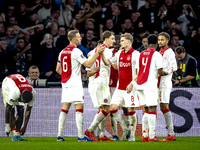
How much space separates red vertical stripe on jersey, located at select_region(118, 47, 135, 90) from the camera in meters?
7.47

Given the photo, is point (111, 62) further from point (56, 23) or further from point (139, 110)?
point (56, 23)

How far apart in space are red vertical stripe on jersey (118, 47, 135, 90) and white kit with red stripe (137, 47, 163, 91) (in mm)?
388

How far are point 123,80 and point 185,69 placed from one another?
3001 mm

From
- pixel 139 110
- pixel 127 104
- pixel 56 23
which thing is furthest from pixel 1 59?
pixel 127 104

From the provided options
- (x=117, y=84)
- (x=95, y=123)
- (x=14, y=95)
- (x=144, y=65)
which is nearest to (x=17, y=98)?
(x=14, y=95)

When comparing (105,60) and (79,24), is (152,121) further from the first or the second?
(79,24)

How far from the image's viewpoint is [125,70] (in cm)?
750

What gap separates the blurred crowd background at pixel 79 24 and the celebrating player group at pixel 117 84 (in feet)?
12.4

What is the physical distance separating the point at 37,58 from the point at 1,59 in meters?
1.10

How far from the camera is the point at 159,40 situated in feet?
26.1

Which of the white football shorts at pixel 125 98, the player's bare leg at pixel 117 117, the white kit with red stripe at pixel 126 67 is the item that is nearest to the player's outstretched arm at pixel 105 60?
the white kit with red stripe at pixel 126 67

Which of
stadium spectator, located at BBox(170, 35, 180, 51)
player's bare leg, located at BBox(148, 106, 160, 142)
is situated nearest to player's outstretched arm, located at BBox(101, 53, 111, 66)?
player's bare leg, located at BBox(148, 106, 160, 142)

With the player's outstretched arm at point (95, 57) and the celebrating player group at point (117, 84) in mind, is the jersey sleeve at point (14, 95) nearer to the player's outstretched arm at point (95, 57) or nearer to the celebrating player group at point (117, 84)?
the celebrating player group at point (117, 84)

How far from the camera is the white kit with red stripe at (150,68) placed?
7.07 m
